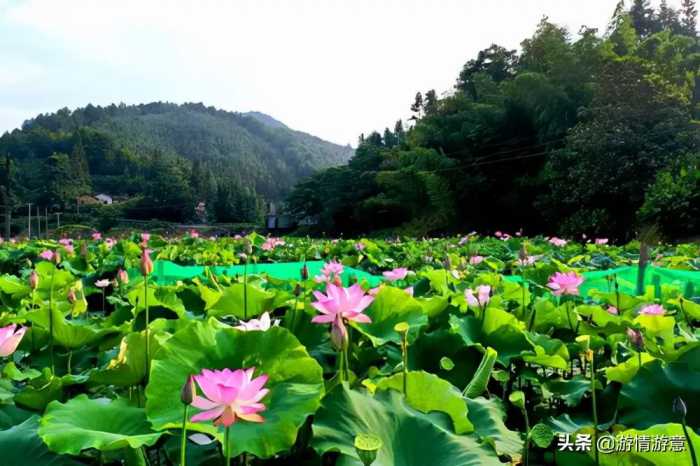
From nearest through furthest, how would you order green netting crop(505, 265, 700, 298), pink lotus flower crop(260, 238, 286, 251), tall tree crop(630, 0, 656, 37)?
green netting crop(505, 265, 700, 298)
pink lotus flower crop(260, 238, 286, 251)
tall tree crop(630, 0, 656, 37)

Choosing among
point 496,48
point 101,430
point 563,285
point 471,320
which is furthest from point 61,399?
point 496,48

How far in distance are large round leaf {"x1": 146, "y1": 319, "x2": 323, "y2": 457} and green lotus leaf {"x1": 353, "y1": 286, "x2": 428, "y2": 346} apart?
0.33 meters

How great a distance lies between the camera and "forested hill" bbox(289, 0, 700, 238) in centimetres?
1297

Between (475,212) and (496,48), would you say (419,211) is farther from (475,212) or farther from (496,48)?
(496,48)

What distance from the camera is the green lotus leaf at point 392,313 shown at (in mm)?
1029

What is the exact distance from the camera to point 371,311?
1063 millimetres

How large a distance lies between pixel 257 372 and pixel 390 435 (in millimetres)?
192

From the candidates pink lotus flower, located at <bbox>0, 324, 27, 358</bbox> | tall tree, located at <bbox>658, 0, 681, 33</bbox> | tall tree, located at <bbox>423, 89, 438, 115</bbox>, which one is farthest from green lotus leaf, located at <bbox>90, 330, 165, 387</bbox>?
tall tree, located at <bbox>658, 0, 681, 33</bbox>

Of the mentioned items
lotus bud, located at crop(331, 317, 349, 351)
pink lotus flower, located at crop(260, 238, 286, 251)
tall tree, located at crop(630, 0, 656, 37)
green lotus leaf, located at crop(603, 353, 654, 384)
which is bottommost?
pink lotus flower, located at crop(260, 238, 286, 251)

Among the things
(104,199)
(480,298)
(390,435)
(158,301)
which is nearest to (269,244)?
(158,301)

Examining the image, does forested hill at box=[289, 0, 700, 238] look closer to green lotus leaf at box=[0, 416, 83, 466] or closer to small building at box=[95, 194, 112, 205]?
green lotus leaf at box=[0, 416, 83, 466]

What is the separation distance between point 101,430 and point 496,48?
2741cm

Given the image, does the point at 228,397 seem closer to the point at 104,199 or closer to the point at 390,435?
the point at 390,435

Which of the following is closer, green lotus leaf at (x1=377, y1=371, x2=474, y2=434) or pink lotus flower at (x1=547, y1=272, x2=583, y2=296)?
green lotus leaf at (x1=377, y1=371, x2=474, y2=434)
